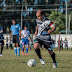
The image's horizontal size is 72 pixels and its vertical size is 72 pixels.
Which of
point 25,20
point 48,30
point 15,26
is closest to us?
point 48,30

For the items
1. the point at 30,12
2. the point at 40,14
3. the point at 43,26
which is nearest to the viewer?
the point at 40,14

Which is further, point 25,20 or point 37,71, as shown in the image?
point 25,20

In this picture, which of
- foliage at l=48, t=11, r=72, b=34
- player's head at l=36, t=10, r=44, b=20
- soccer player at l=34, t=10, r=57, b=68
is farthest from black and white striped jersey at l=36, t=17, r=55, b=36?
foliage at l=48, t=11, r=72, b=34

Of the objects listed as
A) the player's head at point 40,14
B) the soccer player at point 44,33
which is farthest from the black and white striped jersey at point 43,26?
the player's head at point 40,14

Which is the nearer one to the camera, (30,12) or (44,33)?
(44,33)

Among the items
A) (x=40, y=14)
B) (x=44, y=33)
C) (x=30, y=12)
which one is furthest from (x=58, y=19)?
(x=40, y=14)

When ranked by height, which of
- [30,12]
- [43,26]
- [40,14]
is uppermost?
[40,14]

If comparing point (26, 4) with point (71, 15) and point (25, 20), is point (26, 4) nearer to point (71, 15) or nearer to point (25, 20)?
point (25, 20)

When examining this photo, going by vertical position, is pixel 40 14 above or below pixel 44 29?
above

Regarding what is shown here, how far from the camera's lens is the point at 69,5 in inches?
2303

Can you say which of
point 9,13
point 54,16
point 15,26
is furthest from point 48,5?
point 15,26

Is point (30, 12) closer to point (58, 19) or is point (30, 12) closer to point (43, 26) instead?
point (58, 19)

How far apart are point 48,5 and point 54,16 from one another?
8.87ft

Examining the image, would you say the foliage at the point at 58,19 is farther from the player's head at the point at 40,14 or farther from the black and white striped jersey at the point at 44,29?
the player's head at the point at 40,14
